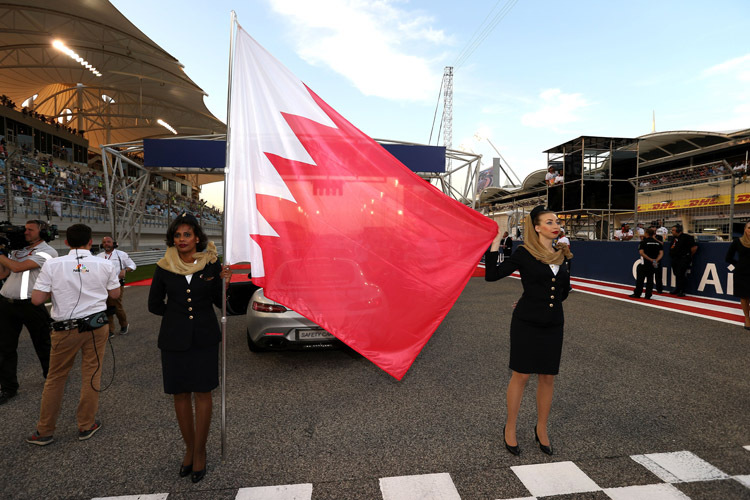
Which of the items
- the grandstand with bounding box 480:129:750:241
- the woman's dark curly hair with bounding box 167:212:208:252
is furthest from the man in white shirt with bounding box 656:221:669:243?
the woman's dark curly hair with bounding box 167:212:208:252

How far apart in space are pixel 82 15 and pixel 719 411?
33.3 meters

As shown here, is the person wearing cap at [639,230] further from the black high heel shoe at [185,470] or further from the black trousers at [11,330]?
the black trousers at [11,330]

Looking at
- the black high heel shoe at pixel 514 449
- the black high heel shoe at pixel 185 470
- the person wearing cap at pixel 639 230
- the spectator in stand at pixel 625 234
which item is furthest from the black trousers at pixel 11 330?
the spectator in stand at pixel 625 234

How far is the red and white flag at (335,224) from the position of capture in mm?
2760

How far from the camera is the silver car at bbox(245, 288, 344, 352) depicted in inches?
172

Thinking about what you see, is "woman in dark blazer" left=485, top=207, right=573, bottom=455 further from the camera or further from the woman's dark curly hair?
the camera

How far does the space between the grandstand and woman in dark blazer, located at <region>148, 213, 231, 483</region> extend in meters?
10.8

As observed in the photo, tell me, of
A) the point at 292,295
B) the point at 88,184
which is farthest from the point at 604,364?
the point at 88,184

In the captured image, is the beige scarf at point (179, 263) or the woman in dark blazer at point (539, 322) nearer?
the beige scarf at point (179, 263)

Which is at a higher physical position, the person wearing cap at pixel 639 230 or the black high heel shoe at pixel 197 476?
the person wearing cap at pixel 639 230

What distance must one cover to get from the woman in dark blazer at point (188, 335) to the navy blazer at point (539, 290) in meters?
2.13

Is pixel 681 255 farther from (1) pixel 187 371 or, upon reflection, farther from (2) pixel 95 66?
(2) pixel 95 66

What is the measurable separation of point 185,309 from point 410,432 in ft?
6.38

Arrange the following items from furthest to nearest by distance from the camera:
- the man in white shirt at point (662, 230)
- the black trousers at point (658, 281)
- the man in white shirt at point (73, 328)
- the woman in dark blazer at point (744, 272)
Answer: the man in white shirt at point (662, 230), the black trousers at point (658, 281), the woman in dark blazer at point (744, 272), the man in white shirt at point (73, 328)
